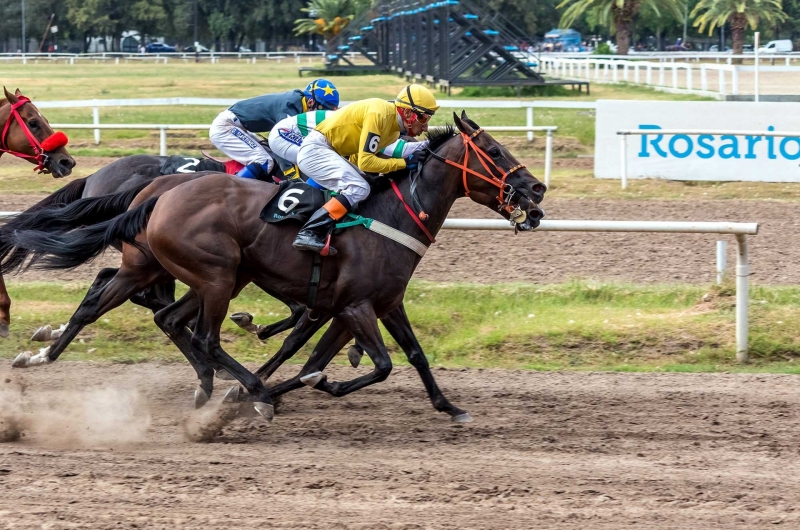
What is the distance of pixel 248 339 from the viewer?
755 cm

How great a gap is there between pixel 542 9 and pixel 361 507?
73.0 m

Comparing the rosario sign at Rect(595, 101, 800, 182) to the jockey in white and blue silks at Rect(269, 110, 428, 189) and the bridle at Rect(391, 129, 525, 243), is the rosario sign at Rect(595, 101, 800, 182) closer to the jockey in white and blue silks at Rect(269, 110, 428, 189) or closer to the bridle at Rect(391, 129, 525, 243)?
the jockey in white and blue silks at Rect(269, 110, 428, 189)

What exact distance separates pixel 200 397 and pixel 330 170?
61.3 inches

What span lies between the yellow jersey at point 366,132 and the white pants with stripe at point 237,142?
127 centimetres

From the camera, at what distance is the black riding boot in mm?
5527

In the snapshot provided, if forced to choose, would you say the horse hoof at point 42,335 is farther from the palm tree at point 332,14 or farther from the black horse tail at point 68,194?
the palm tree at point 332,14

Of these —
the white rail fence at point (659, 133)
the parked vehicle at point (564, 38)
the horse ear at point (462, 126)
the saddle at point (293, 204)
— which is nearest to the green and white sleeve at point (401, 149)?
the horse ear at point (462, 126)

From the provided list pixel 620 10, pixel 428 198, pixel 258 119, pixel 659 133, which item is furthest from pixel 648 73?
pixel 428 198

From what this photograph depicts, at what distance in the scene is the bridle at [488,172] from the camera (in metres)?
5.68

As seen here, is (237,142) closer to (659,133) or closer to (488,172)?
(488,172)

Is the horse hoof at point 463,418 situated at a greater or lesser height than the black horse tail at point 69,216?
lesser

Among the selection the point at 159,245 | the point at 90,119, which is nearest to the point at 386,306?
the point at 159,245

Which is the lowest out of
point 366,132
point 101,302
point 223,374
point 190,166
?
point 223,374

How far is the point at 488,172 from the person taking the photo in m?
5.70
